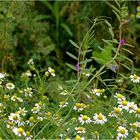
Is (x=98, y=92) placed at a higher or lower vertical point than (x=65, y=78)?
higher

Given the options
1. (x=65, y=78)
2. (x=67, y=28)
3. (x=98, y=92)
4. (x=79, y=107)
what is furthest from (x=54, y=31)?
(x=79, y=107)

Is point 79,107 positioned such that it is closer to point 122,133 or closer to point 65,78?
point 122,133

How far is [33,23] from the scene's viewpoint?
8.39 feet

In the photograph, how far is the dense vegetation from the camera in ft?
5.08

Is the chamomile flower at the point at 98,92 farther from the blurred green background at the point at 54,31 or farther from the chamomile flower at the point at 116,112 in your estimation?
the blurred green background at the point at 54,31

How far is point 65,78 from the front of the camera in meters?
2.46

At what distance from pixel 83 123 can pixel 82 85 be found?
0.18m

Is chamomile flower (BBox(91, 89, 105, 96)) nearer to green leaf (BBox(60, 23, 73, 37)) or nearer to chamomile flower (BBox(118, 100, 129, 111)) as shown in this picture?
chamomile flower (BBox(118, 100, 129, 111))

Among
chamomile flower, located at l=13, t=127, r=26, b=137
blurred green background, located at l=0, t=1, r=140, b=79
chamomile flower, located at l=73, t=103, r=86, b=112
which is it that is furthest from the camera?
blurred green background, located at l=0, t=1, r=140, b=79

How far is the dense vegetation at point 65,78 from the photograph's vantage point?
155 centimetres

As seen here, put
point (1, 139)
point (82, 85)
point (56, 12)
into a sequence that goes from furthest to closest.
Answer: point (56, 12) → point (82, 85) → point (1, 139)

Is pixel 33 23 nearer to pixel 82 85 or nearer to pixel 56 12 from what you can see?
pixel 56 12

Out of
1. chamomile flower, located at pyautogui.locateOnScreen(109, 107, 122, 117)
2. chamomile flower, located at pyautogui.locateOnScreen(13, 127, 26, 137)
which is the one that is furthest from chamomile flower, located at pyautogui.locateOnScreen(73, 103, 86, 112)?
chamomile flower, located at pyautogui.locateOnScreen(13, 127, 26, 137)

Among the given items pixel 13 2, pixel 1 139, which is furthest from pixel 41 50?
pixel 1 139
